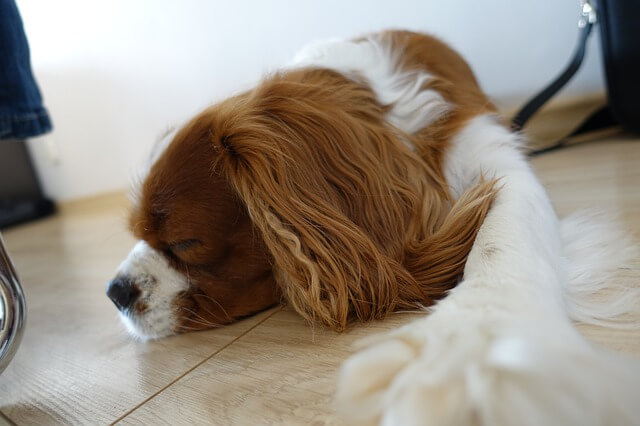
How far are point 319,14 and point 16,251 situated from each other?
2.07 meters

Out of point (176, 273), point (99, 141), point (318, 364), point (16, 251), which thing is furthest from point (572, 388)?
point (99, 141)

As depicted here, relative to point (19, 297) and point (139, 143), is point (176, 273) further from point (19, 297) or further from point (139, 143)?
point (139, 143)

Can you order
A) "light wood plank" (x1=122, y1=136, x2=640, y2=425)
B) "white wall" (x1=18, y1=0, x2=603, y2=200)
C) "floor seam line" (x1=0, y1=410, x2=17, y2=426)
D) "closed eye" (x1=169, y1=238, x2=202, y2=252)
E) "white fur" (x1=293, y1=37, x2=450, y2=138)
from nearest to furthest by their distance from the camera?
"light wood plank" (x1=122, y1=136, x2=640, y2=425) → "floor seam line" (x1=0, y1=410, x2=17, y2=426) → "closed eye" (x1=169, y1=238, x2=202, y2=252) → "white fur" (x1=293, y1=37, x2=450, y2=138) → "white wall" (x1=18, y1=0, x2=603, y2=200)

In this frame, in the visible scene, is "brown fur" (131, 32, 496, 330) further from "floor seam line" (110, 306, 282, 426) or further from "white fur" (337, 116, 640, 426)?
"white fur" (337, 116, 640, 426)

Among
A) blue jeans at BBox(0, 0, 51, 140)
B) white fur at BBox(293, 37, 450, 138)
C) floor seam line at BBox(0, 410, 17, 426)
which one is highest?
blue jeans at BBox(0, 0, 51, 140)

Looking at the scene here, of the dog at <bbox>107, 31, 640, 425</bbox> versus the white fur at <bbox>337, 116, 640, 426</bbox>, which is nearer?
the white fur at <bbox>337, 116, 640, 426</bbox>

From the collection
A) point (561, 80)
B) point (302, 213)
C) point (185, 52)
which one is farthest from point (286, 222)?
point (185, 52)

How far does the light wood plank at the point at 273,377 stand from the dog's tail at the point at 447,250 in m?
0.09

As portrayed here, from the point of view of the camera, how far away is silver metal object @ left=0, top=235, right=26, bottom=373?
0.84 m

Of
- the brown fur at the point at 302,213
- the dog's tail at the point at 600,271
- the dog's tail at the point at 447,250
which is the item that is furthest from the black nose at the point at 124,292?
the dog's tail at the point at 600,271

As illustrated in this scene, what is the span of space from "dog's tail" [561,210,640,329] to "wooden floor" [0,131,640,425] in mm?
31

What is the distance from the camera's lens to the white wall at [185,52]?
224 centimetres

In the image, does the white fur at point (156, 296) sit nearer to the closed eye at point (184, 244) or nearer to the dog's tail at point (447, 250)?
the closed eye at point (184, 244)

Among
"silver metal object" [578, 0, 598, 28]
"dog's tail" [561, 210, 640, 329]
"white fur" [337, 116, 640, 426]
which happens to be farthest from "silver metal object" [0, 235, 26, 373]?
"silver metal object" [578, 0, 598, 28]
